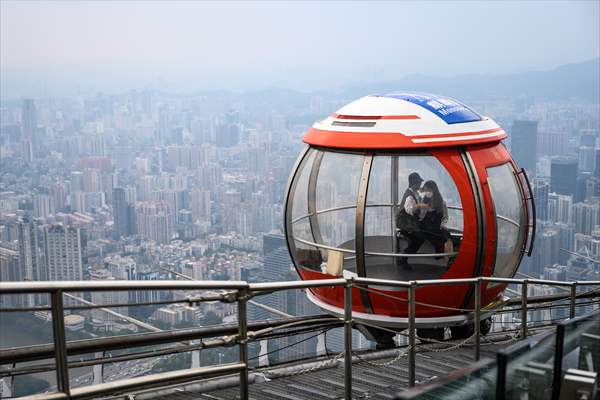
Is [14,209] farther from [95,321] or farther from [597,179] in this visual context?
[95,321]

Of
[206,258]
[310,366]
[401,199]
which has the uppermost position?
[401,199]

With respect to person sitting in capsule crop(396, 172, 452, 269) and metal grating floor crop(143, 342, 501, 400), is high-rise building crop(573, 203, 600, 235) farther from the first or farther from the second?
metal grating floor crop(143, 342, 501, 400)

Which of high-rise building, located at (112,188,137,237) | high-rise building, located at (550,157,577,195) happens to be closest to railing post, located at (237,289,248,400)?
high-rise building, located at (550,157,577,195)

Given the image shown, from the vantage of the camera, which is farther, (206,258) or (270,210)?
(270,210)

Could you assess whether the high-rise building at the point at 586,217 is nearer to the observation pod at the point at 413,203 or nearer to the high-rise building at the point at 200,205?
the observation pod at the point at 413,203

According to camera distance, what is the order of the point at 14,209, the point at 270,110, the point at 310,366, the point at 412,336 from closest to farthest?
1. the point at 412,336
2. the point at 310,366
3. the point at 14,209
4. the point at 270,110

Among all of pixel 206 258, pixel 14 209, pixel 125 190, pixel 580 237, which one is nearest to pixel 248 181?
pixel 125 190
